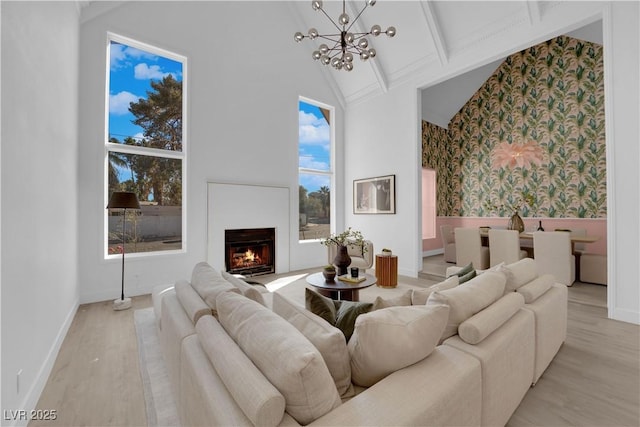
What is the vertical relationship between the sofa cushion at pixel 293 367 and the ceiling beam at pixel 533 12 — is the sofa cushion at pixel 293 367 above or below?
below

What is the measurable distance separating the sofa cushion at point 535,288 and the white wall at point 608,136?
1651 millimetres

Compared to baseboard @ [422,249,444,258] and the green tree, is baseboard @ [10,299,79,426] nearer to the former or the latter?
the green tree

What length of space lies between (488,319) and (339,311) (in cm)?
78

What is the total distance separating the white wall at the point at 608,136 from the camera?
3117mm

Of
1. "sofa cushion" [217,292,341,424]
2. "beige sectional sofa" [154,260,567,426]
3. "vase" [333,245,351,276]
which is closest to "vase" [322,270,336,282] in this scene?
"vase" [333,245,351,276]

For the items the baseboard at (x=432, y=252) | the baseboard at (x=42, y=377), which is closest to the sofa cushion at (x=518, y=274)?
the baseboard at (x=42, y=377)

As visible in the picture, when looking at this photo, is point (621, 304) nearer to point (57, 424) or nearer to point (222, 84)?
point (57, 424)

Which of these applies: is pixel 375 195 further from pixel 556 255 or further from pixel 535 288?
pixel 535 288

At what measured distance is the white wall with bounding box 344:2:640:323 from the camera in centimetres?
312

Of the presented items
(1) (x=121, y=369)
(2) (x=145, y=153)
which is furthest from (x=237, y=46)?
(1) (x=121, y=369)

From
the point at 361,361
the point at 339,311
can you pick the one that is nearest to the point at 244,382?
the point at 361,361

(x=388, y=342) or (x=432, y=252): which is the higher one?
(x=388, y=342)

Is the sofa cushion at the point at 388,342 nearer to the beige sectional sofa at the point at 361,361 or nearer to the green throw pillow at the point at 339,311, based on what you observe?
the beige sectional sofa at the point at 361,361

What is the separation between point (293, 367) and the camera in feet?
2.86
